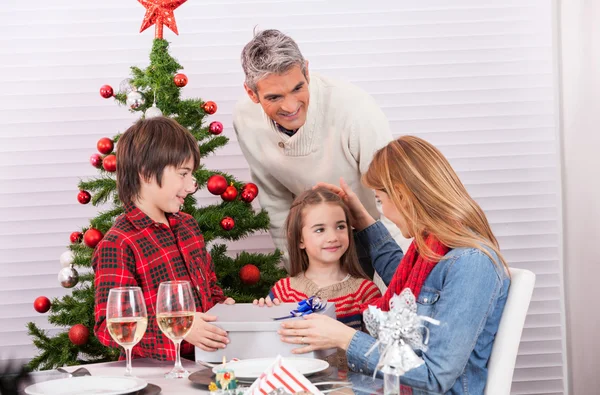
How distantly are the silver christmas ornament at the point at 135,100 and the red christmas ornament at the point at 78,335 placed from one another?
2.69 ft

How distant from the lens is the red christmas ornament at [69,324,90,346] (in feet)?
8.90

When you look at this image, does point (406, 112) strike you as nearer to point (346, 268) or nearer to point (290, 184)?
point (290, 184)

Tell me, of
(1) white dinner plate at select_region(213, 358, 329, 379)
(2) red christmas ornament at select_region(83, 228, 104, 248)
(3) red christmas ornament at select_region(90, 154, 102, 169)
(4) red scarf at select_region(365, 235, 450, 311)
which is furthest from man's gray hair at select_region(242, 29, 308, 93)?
(1) white dinner plate at select_region(213, 358, 329, 379)

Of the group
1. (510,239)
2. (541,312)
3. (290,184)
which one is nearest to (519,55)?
(510,239)

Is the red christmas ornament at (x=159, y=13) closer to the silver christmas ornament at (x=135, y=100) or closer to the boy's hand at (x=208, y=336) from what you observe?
the silver christmas ornament at (x=135, y=100)

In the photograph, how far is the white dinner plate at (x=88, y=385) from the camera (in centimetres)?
140

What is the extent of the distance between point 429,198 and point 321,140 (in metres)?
1.10

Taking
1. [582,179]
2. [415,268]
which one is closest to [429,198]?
[415,268]

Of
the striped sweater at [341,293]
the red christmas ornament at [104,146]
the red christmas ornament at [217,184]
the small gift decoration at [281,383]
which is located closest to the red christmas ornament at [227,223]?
the red christmas ornament at [217,184]

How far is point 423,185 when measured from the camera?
181 centimetres

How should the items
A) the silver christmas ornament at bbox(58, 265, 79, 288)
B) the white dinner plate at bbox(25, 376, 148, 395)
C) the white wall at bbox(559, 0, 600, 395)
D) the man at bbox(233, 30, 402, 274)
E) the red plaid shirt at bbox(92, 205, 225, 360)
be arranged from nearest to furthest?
the white dinner plate at bbox(25, 376, 148, 395) → the red plaid shirt at bbox(92, 205, 225, 360) → the man at bbox(233, 30, 402, 274) → the silver christmas ornament at bbox(58, 265, 79, 288) → the white wall at bbox(559, 0, 600, 395)

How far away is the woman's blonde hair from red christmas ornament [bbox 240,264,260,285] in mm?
1009

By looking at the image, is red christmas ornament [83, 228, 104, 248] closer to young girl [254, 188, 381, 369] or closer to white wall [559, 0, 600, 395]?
young girl [254, 188, 381, 369]

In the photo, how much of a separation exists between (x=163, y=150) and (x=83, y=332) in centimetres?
94
